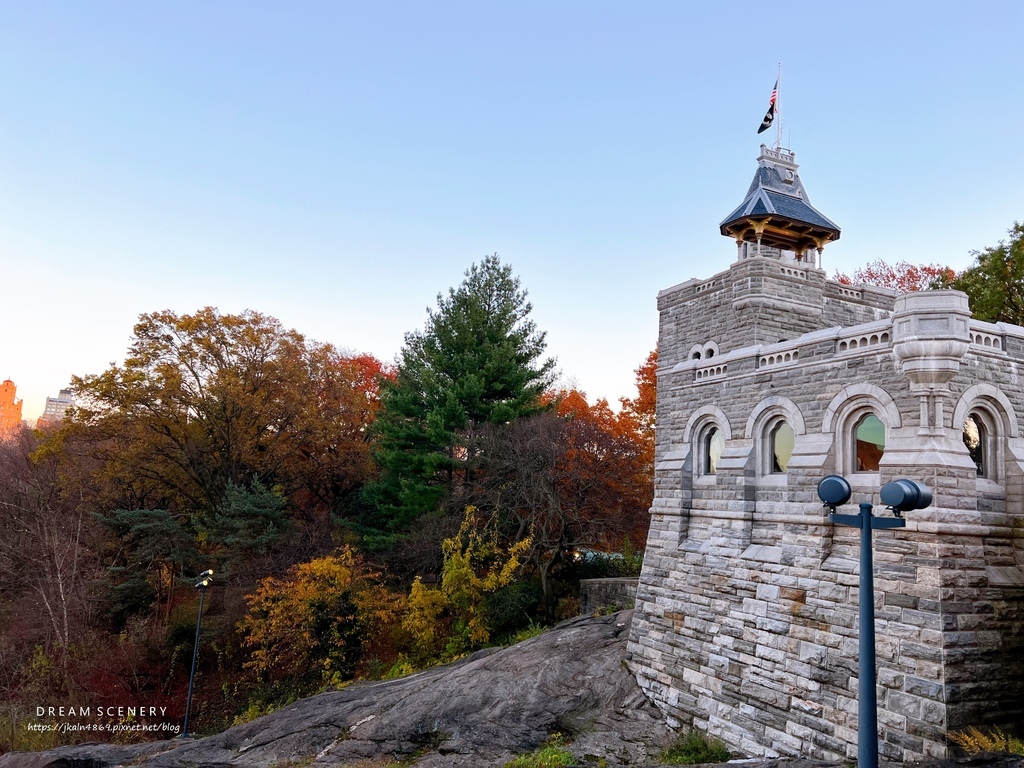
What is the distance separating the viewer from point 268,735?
47.1 ft

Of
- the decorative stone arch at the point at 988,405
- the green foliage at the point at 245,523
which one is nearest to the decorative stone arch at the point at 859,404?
the decorative stone arch at the point at 988,405

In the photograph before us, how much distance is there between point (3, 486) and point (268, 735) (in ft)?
78.8

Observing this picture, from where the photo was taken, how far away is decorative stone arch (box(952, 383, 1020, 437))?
31.2ft

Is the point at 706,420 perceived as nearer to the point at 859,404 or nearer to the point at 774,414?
the point at 774,414

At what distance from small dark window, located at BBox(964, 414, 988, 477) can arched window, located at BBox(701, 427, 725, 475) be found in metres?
4.31

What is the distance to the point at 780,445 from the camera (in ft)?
39.6

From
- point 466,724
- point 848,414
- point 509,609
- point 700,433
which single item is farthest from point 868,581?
point 509,609

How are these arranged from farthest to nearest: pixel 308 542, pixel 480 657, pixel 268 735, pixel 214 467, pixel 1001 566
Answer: pixel 214 467 < pixel 308 542 < pixel 480 657 < pixel 268 735 < pixel 1001 566

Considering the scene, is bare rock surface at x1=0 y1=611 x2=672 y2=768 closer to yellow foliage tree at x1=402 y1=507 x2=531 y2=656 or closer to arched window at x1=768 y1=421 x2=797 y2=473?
yellow foliage tree at x1=402 y1=507 x2=531 y2=656

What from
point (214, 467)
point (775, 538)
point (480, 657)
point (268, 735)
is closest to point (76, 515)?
point (214, 467)

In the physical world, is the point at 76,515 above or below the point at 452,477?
below

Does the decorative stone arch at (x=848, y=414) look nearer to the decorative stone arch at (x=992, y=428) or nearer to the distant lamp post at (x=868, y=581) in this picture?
the decorative stone arch at (x=992, y=428)

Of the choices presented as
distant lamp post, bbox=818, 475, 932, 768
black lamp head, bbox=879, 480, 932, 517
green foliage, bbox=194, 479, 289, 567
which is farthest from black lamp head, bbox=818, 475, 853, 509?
green foliage, bbox=194, 479, 289, 567

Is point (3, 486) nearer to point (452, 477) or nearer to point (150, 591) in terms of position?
point (150, 591)
